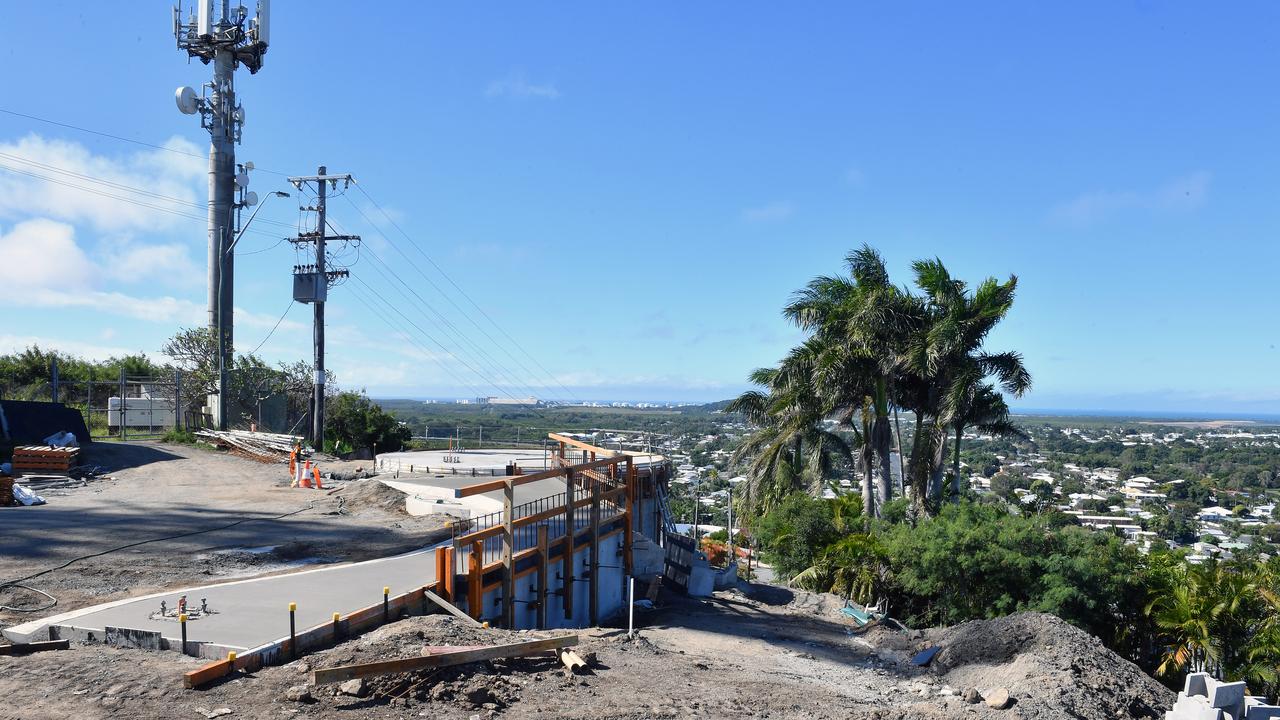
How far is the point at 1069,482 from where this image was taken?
201ft

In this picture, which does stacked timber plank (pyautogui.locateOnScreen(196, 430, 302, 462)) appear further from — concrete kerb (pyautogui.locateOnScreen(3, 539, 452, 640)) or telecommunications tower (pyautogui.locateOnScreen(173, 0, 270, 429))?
concrete kerb (pyautogui.locateOnScreen(3, 539, 452, 640))

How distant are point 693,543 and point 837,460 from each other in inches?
228

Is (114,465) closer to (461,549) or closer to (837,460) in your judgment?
(461,549)

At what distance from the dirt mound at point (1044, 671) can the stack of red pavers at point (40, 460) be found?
1006 inches

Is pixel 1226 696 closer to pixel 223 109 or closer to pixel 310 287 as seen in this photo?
pixel 310 287

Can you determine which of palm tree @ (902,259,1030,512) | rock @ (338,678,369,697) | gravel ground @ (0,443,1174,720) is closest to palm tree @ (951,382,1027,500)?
palm tree @ (902,259,1030,512)

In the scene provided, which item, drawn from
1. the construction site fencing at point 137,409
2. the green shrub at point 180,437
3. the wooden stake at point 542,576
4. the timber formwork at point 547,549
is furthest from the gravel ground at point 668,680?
the construction site fencing at point 137,409

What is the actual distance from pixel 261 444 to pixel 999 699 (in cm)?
2788

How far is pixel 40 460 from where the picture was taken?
25516mm

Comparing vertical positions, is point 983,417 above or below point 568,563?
above

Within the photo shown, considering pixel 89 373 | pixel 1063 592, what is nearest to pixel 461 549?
pixel 1063 592

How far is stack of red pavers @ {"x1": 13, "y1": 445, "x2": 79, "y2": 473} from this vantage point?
2544 centimetres

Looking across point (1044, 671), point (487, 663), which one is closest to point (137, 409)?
point (487, 663)

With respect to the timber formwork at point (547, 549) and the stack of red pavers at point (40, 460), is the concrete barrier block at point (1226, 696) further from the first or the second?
the stack of red pavers at point (40, 460)
